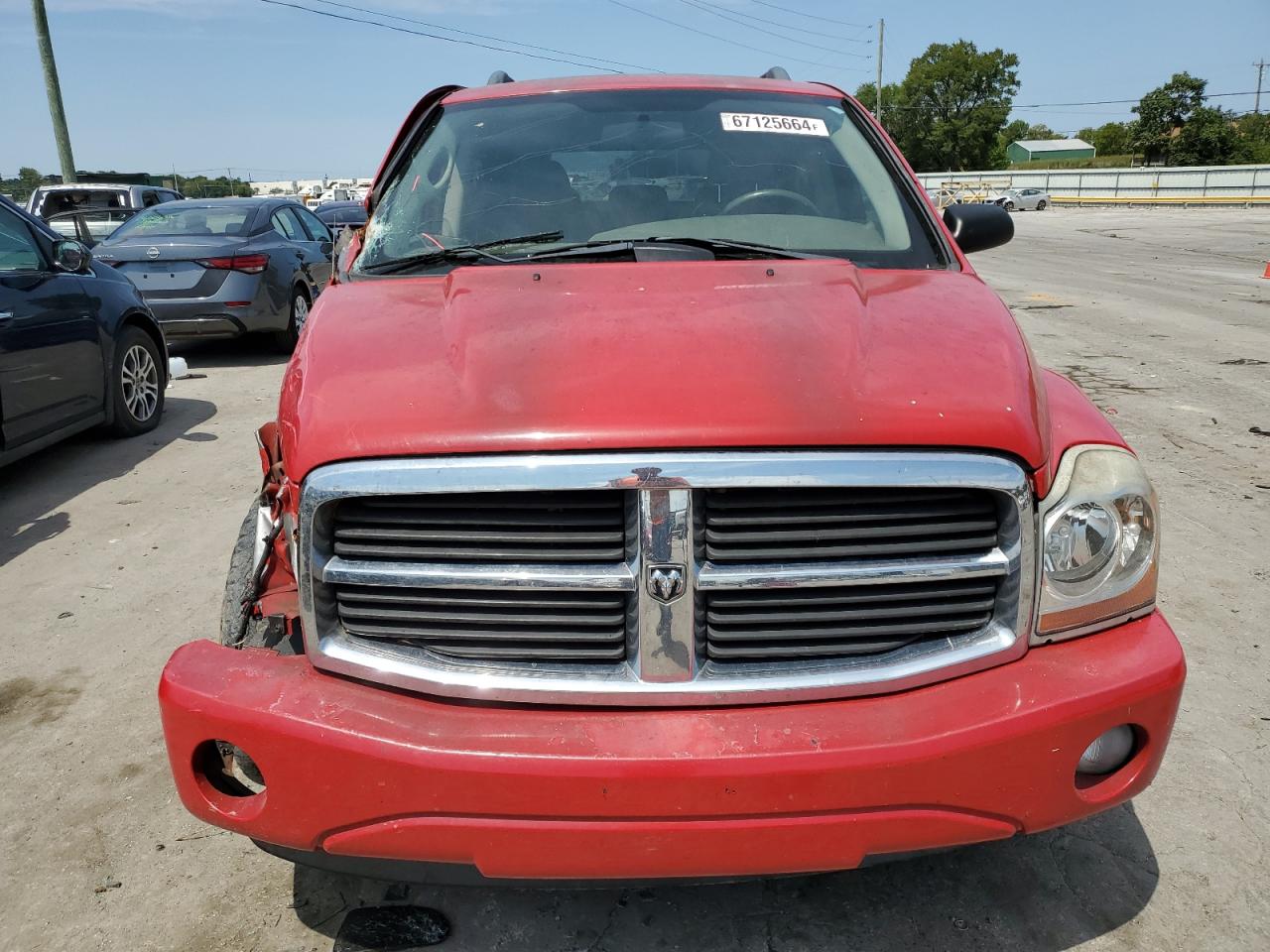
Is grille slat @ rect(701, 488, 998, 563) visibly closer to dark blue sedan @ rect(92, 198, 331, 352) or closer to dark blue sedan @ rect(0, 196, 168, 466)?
dark blue sedan @ rect(0, 196, 168, 466)

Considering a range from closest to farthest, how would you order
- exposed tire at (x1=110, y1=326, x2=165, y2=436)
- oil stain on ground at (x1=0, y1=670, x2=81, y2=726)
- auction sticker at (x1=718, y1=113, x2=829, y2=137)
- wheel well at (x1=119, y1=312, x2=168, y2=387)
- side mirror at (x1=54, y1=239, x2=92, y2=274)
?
oil stain on ground at (x1=0, y1=670, x2=81, y2=726)
auction sticker at (x1=718, y1=113, x2=829, y2=137)
side mirror at (x1=54, y1=239, x2=92, y2=274)
exposed tire at (x1=110, y1=326, x2=165, y2=436)
wheel well at (x1=119, y1=312, x2=168, y2=387)

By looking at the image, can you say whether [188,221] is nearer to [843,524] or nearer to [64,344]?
[64,344]

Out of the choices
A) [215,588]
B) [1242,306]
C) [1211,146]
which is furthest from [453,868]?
[1211,146]

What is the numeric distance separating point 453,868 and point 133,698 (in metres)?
1.97

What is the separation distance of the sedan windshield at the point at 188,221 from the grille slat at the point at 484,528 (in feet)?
28.3

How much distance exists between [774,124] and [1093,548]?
76.2 inches

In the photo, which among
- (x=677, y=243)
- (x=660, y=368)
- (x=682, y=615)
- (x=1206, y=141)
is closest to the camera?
(x=682, y=615)

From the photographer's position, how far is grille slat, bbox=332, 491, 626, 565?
1.85 m

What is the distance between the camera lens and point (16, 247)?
5562 millimetres

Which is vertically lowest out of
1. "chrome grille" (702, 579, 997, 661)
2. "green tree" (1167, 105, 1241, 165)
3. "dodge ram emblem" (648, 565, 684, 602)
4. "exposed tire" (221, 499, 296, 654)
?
"exposed tire" (221, 499, 296, 654)

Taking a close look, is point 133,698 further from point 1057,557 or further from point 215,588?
point 1057,557

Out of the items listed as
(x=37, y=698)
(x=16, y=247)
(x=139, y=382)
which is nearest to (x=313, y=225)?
(x=139, y=382)

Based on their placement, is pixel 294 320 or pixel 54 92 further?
pixel 54 92

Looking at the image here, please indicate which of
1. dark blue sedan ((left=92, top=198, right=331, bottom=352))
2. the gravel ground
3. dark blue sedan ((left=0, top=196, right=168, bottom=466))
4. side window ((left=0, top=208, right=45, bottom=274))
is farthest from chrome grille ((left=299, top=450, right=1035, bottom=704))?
dark blue sedan ((left=92, top=198, right=331, bottom=352))
